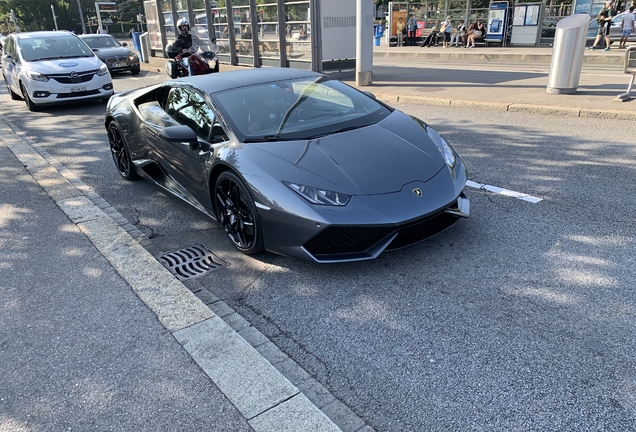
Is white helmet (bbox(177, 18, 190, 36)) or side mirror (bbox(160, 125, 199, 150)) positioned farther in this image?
white helmet (bbox(177, 18, 190, 36))

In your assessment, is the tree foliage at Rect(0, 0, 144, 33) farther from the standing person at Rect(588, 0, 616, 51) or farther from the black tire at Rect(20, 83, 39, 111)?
the standing person at Rect(588, 0, 616, 51)

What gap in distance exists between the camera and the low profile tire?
11.9 feet

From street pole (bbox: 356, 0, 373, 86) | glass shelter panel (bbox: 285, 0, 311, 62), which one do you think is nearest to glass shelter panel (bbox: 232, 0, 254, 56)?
glass shelter panel (bbox: 285, 0, 311, 62)

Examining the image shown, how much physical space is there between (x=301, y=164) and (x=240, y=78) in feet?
5.46

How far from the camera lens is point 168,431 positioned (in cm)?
223

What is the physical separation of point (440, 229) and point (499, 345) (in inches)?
44.9

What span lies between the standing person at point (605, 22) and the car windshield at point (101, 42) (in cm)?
1811

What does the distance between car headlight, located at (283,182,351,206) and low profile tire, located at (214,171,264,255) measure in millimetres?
427

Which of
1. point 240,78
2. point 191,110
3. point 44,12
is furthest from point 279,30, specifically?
point 44,12

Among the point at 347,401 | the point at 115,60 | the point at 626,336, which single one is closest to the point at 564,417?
the point at 626,336

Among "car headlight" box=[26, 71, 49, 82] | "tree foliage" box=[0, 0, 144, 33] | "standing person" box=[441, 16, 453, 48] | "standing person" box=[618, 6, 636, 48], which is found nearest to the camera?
"car headlight" box=[26, 71, 49, 82]

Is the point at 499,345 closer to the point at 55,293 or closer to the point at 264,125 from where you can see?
the point at 264,125

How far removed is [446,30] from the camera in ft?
76.6

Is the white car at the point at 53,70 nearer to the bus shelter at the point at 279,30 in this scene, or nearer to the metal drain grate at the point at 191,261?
the bus shelter at the point at 279,30
